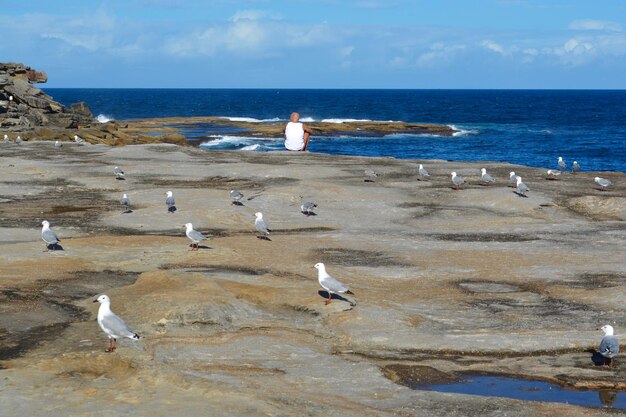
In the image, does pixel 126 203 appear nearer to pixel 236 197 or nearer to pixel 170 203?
pixel 170 203

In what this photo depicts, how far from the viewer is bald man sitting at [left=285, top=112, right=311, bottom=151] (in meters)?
37.5

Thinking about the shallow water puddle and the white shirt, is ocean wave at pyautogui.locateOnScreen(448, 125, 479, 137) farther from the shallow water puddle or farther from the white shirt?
the shallow water puddle

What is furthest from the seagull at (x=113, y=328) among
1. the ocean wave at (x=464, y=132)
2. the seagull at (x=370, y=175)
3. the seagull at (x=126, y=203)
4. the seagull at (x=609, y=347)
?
the ocean wave at (x=464, y=132)

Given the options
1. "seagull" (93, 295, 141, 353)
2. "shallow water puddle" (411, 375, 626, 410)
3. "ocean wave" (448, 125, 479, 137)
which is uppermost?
"seagull" (93, 295, 141, 353)

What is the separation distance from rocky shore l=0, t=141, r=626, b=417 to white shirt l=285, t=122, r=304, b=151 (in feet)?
13.9

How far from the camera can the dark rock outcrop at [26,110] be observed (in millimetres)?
59875

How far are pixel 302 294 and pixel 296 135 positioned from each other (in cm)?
2096

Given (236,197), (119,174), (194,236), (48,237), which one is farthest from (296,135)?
(48,237)

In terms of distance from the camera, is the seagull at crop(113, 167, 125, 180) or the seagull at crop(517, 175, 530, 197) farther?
the seagull at crop(113, 167, 125, 180)

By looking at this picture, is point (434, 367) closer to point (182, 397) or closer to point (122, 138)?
point (182, 397)

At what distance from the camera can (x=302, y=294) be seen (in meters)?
18.1

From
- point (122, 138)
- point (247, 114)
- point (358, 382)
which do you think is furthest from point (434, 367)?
point (247, 114)

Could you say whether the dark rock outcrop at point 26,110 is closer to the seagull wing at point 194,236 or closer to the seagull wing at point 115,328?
the seagull wing at point 194,236

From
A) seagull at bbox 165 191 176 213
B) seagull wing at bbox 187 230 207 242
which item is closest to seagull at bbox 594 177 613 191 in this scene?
seagull at bbox 165 191 176 213
